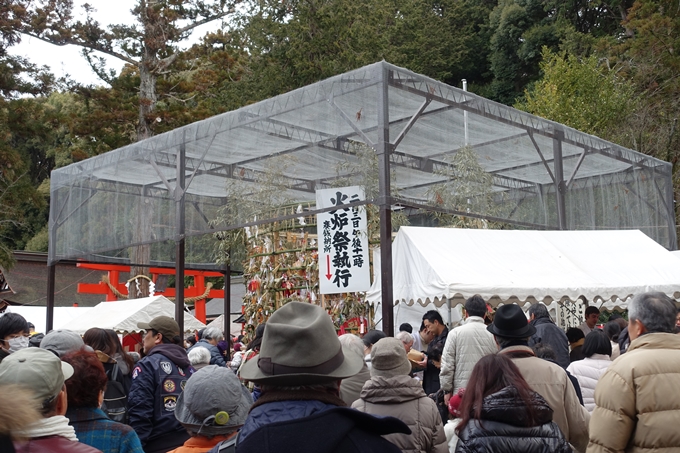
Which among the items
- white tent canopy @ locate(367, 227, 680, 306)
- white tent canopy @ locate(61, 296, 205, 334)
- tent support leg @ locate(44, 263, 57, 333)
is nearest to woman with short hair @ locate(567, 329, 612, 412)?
white tent canopy @ locate(367, 227, 680, 306)

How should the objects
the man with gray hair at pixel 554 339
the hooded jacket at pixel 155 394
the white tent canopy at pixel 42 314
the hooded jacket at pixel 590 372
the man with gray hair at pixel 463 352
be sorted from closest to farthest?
the hooded jacket at pixel 155 394
the hooded jacket at pixel 590 372
the man with gray hair at pixel 463 352
the man with gray hair at pixel 554 339
the white tent canopy at pixel 42 314

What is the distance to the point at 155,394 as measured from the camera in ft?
15.9

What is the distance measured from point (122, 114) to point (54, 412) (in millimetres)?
19018

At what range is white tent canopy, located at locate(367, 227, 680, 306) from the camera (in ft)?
26.2

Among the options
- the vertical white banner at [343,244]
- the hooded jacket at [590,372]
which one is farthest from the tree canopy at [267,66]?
the hooded jacket at [590,372]

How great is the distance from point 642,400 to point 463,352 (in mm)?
2718

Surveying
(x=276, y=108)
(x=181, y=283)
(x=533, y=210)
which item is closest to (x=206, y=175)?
(x=181, y=283)

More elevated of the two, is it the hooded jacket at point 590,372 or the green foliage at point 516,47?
the green foliage at point 516,47

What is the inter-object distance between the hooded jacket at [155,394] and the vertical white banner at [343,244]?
4.07 meters

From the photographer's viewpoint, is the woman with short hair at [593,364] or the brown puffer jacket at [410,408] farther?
the woman with short hair at [593,364]

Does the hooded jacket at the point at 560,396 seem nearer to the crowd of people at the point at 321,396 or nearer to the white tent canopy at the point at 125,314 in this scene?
the crowd of people at the point at 321,396

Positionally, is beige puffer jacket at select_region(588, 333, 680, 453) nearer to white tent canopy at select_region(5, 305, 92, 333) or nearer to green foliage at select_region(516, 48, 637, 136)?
white tent canopy at select_region(5, 305, 92, 333)

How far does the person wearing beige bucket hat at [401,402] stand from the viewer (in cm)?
380

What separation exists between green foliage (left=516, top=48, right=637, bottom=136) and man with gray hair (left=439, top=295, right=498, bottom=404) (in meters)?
16.1
